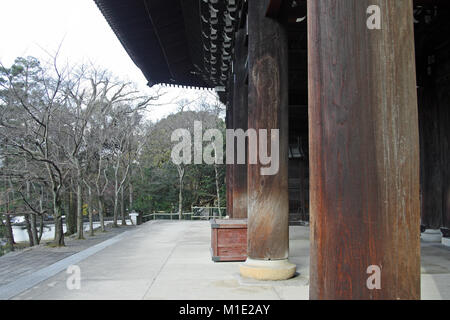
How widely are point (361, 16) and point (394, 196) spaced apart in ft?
2.60

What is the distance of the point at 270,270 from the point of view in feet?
18.8

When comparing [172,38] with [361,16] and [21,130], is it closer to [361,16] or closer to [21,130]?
[21,130]

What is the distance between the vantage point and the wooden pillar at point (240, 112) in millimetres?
9156

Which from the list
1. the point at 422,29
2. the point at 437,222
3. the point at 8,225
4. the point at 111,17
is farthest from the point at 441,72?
the point at 8,225

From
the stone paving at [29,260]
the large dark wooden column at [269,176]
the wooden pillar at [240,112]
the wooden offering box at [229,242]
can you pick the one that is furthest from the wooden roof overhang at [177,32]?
the stone paving at [29,260]

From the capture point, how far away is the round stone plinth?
18.8ft

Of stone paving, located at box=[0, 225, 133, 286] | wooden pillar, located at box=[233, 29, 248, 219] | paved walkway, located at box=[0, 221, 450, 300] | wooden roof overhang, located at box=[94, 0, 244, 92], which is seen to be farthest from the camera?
stone paving, located at box=[0, 225, 133, 286]

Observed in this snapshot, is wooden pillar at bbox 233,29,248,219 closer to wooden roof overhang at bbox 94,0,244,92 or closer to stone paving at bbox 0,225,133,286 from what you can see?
wooden roof overhang at bbox 94,0,244,92

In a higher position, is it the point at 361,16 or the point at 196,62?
the point at 196,62

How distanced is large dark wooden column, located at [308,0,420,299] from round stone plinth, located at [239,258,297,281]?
3.99 m

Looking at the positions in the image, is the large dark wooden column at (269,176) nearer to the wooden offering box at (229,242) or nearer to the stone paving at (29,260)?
the wooden offering box at (229,242)

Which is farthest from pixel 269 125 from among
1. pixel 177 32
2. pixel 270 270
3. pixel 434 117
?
pixel 177 32

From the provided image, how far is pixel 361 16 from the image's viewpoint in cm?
183

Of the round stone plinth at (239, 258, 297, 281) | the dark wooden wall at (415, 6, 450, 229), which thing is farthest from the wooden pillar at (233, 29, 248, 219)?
the round stone plinth at (239, 258, 297, 281)
